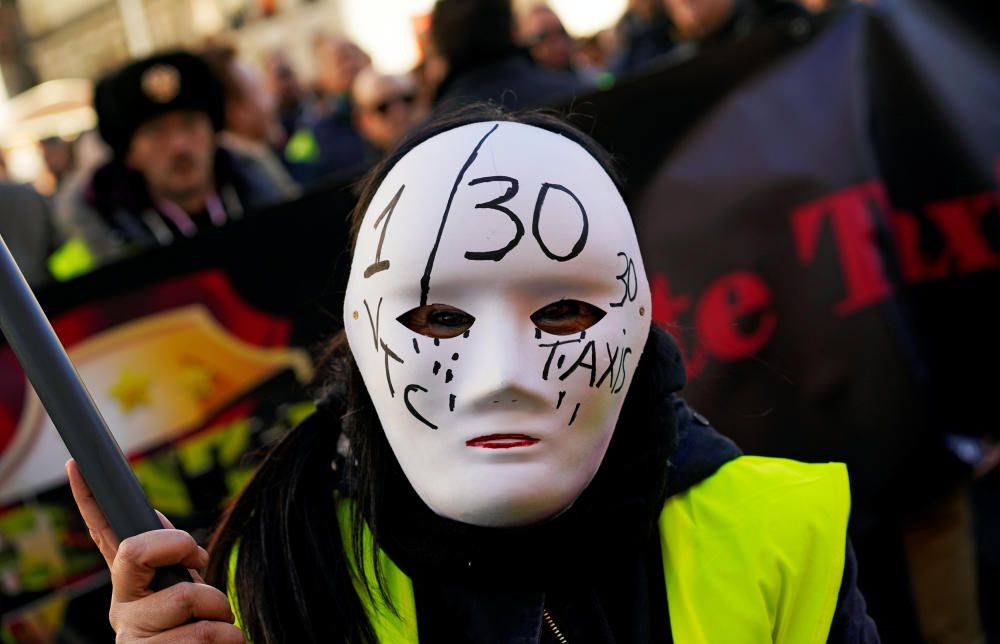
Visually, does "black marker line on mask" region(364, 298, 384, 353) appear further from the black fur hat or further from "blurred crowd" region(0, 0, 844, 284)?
the black fur hat

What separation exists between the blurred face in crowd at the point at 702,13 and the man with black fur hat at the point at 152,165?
1.54 meters

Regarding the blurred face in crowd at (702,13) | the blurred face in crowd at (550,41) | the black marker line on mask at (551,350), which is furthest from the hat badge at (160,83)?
the black marker line on mask at (551,350)

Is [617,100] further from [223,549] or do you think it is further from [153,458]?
[223,549]

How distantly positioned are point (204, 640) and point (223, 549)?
42 centimetres

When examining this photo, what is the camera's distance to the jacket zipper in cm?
159

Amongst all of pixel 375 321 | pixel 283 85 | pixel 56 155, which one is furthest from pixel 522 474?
pixel 56 155

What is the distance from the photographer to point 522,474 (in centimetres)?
152

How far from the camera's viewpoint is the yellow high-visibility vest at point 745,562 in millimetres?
1580

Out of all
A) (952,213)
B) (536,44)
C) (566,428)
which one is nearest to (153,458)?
(566,428)

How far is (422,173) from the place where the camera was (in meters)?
1.61

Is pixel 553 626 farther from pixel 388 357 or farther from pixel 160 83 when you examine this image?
pixel 160 83

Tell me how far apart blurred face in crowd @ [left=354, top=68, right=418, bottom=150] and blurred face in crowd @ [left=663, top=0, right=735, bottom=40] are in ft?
4.03

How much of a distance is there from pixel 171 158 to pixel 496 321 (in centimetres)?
240

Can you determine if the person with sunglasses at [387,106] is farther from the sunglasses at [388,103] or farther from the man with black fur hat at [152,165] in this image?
the man with black fur hat at [152,165]
